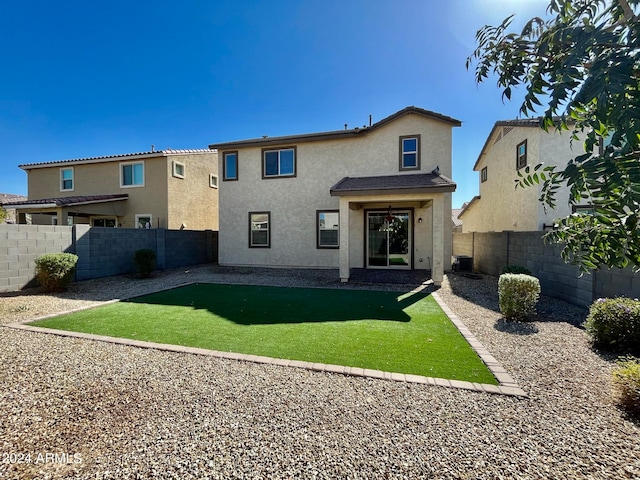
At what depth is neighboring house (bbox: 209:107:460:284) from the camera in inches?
541

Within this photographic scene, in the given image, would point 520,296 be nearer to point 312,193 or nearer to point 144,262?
point 312,193

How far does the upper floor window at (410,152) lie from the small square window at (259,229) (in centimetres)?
769

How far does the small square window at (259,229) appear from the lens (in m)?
16.2

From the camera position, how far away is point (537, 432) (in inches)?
119

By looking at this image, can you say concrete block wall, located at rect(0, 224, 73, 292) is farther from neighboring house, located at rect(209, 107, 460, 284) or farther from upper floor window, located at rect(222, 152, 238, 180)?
upper floor window, located at rect(222, 152, 238, 180)

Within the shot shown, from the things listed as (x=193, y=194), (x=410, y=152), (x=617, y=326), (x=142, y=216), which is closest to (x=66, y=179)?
(x=142, y=216)

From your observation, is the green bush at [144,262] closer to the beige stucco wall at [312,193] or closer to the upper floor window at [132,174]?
the beige stucco wall at [312,193]

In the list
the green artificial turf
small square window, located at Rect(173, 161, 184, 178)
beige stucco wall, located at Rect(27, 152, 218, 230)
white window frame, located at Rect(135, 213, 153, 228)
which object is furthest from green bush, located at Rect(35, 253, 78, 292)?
small square window, located at Rect(173, 161, 184, 178)

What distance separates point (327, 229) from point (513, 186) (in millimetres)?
10475

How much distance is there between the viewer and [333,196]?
45.4 feet

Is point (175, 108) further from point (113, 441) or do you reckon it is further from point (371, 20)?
point (113, 441)

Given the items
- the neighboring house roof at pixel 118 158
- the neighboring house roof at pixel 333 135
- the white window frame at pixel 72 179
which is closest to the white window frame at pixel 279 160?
the neighboring house roof at pixel 333 135

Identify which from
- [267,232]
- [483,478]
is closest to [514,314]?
[483,478]

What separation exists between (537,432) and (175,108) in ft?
64.6
